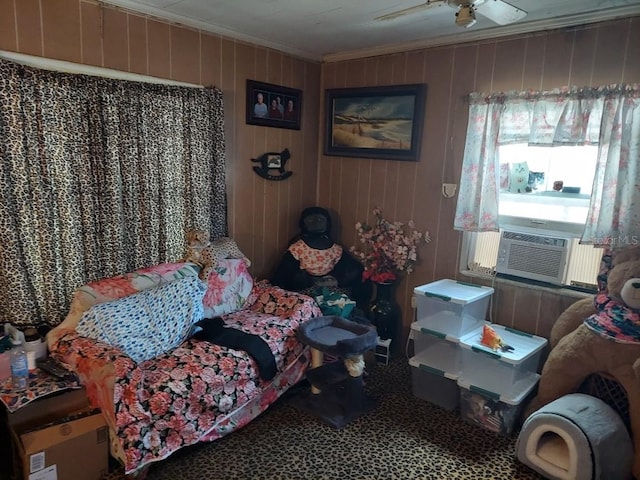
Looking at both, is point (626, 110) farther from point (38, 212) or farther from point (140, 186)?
point (38, 212)

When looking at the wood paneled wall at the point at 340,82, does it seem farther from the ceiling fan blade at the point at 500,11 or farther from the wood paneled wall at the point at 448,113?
the ceiling fan blade at the point at 500,11

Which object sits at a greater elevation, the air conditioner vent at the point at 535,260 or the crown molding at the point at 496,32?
the crown molding at the point at 496,32

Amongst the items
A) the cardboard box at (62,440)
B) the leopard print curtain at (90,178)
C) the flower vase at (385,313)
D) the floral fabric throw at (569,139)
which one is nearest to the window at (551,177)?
the floral fabric throw at (569,139)

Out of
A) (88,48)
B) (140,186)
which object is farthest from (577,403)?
(88,48)

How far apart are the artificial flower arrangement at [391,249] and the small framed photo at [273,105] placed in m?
1.16

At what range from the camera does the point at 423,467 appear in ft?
7.67

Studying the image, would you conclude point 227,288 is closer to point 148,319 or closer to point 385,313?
point 148,319

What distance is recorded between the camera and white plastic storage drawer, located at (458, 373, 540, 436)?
103 inches

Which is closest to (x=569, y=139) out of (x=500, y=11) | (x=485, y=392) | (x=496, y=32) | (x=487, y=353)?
(x=496, y=32)

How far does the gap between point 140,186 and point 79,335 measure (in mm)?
986

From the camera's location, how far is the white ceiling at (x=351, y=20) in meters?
2.59

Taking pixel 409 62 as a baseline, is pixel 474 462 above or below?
below

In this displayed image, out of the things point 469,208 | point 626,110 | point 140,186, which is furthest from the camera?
point 469,208

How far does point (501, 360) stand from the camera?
8.63ft
